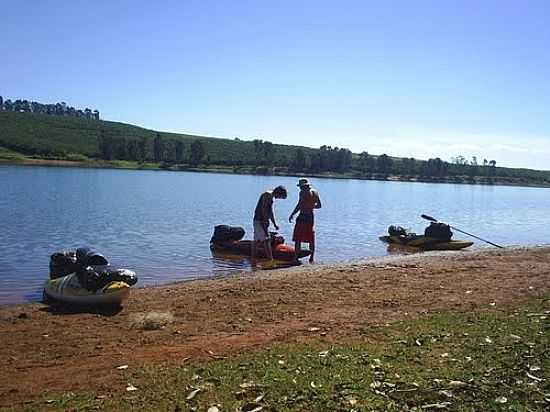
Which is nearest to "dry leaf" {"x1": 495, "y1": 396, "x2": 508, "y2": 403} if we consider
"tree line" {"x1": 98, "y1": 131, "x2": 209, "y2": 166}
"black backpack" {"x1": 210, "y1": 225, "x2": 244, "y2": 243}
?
"black backpack" {"x1": 210, "y1": 225, "x2": 244, "y2": 243}

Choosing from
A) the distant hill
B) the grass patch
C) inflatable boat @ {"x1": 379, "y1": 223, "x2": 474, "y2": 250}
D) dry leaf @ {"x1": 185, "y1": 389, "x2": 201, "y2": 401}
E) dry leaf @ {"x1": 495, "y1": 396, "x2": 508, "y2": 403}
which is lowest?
inflatable boat @ {"x1": 379, "y1": 223, "x2": 474, "y2": 250}

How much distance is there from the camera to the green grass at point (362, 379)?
18.6 ft

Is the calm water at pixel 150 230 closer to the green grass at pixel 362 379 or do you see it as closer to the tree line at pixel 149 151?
the green grass at pixel 362 379

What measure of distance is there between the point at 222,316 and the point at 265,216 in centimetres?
854

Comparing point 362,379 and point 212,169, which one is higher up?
point 212,169

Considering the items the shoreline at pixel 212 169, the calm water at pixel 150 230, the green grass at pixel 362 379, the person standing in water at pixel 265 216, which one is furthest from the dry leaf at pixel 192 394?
the shoreline at pixel 212 169

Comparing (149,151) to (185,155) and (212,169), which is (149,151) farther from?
(212,169)

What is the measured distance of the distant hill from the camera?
142 metres

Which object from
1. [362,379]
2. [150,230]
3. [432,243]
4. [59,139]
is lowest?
[150,230]

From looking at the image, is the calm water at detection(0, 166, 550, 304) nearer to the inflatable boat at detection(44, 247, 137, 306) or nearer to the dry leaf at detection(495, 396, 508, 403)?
the inflatable boat at detection(44, 247, 137, 306)

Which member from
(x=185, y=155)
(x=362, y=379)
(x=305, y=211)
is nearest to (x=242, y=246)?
(x=305, y=211)

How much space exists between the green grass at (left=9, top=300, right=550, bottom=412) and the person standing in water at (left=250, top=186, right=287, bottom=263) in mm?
10123

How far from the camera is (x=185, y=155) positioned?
162m

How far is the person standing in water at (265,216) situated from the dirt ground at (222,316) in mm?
2805
